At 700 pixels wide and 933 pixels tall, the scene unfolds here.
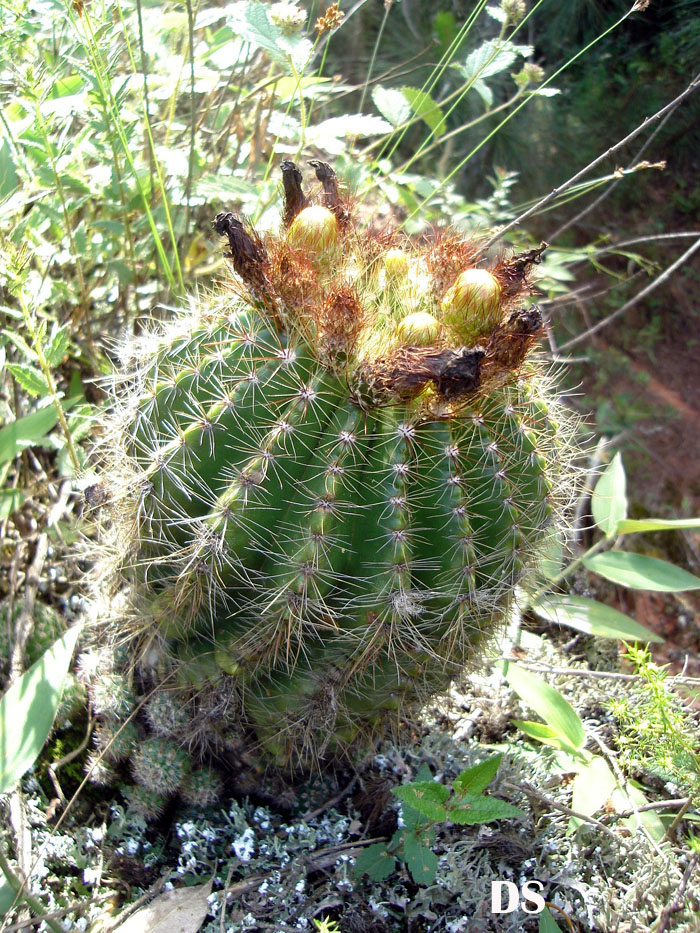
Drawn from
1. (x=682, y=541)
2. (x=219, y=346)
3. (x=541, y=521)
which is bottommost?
(x=682, y=541)

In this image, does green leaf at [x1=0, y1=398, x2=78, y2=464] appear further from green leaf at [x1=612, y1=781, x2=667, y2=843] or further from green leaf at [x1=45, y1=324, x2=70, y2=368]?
green leaf at [x1=612, y1=781, x2=667, y2=843]

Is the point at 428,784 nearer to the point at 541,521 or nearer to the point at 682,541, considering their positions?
the point at 541,521

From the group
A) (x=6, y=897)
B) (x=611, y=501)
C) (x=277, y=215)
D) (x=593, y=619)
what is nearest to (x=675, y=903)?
(x=593, y=619)

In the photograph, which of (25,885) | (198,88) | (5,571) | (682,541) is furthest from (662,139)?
(25,885)

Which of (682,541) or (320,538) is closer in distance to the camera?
(320,538)

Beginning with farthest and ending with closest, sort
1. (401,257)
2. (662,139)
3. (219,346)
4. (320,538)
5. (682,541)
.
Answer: (662,139) → (682,541) → (401,257) → (219,346) → (320,538)

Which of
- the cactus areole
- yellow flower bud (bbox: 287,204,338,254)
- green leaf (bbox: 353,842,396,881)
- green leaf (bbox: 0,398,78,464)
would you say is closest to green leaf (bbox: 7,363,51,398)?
green leaf (bbox: 0,398,78,464)

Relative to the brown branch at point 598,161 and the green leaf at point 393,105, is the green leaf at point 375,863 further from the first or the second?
the green leaf at point 393,105
